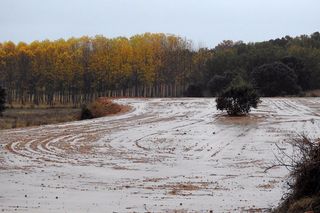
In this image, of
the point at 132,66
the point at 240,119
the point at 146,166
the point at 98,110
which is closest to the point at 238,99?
the point at 240,119

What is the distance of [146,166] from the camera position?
1591 cm

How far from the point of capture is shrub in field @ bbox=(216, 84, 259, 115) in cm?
3284

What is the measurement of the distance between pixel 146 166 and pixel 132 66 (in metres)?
75.5

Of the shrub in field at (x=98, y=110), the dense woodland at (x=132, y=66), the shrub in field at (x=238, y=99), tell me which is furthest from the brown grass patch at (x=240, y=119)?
the dense woodland at (x=132, y=66)

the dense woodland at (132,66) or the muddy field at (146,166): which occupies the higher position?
the dense woodland at (132,66)

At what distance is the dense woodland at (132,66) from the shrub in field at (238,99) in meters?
35.8

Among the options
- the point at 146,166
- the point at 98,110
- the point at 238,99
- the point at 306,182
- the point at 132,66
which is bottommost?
the point at 146,166

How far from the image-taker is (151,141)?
22141mm

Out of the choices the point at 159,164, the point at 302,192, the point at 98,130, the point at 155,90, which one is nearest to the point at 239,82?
the point at 98,130

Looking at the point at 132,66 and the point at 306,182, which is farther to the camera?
the point at 132,66

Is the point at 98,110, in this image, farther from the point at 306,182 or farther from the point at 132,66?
the point at 132,66

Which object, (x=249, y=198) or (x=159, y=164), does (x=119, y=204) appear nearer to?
(x=249, y=198)

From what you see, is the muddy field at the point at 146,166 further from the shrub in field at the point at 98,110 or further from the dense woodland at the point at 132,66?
the dense woodland at the point at 132,66

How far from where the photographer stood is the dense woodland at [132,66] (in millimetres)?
78062
